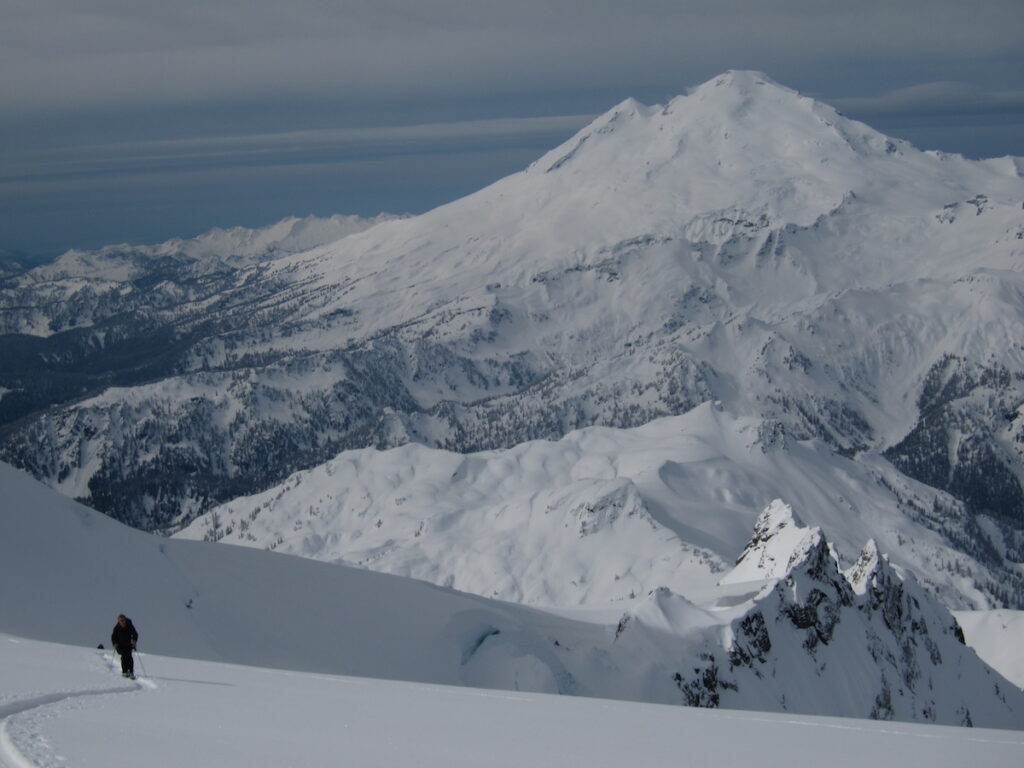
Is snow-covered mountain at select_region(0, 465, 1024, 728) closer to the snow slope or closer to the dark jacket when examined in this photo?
the dark jacket

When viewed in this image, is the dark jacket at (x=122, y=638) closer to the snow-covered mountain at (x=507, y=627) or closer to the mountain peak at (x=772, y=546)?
the snow-covered mountain at (x=507, y=627)

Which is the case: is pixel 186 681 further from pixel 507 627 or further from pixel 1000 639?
pixel 1000 639

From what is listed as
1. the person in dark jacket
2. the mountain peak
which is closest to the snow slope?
the mountain peak

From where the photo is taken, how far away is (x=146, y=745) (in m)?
19.1

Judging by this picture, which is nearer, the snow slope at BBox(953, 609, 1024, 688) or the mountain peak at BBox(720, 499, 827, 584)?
the mountain peak at BBox(720, 499, 827, 584)

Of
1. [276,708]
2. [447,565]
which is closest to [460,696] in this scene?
[276,708]

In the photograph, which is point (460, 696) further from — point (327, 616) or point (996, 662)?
point (996, 662)

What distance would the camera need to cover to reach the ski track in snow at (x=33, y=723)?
17359 millimetres

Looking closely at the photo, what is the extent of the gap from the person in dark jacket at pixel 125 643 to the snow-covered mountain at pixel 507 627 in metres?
19.4

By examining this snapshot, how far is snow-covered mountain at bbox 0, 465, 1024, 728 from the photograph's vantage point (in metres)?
54.1

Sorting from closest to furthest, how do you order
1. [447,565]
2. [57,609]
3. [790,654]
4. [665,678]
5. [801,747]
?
[801,747] → [57,609] → [665,678] → [790,654] → [447,565]

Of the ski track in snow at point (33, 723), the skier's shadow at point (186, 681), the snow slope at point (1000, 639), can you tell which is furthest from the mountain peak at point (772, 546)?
the ski track in snow at point (33, 723)

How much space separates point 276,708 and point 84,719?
5.03 metres

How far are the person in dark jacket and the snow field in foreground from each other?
0.55m
